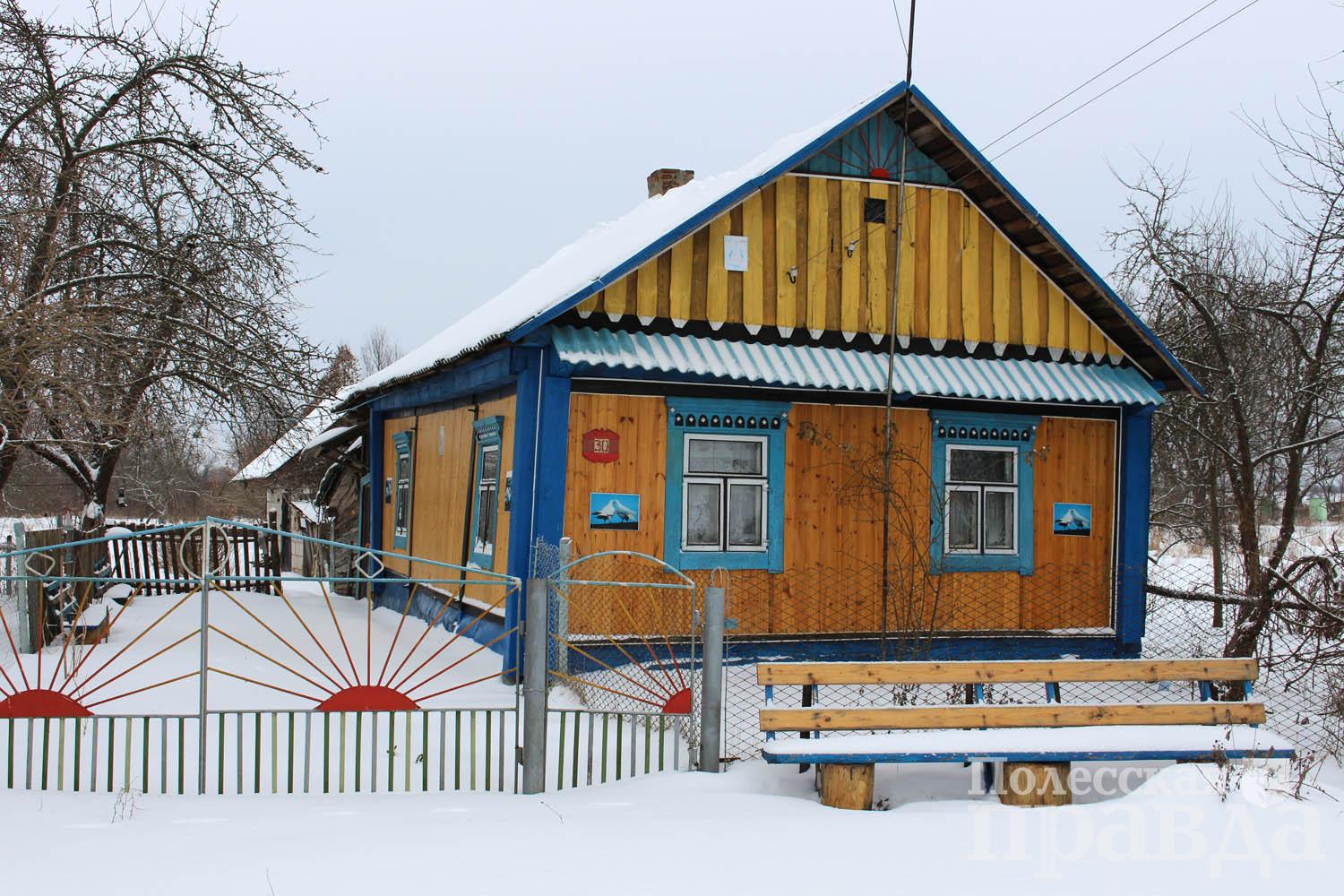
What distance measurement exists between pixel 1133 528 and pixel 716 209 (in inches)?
218

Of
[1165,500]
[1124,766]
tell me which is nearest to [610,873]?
[1124,766]

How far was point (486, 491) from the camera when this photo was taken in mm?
11812

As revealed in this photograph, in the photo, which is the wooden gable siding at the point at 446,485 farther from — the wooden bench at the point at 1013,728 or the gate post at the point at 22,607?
the wooden bench at the point at 1013,728

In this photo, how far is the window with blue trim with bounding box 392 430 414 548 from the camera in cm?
1545

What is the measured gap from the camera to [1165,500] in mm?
19172

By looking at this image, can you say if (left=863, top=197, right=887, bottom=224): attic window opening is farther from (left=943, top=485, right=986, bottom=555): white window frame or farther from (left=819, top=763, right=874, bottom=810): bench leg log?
(left=819, top=763, right=874, bottom=810): bench leg log

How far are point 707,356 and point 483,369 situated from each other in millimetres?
2501

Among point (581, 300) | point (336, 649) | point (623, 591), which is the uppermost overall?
point (581, 300)

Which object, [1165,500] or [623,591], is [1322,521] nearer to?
[1165,500]

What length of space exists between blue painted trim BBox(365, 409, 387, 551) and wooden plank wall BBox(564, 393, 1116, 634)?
7882 millimetres

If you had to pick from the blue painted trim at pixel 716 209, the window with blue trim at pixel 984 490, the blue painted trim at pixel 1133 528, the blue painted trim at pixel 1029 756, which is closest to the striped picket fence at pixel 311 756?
the blue painted trim at pixel 1029 756

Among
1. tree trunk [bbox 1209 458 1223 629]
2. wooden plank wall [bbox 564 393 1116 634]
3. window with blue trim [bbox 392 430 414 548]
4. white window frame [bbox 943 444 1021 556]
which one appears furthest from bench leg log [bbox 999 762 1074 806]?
window with blue trim [bbox 392 430 414 548]

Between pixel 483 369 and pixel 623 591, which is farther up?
pixel 483 369

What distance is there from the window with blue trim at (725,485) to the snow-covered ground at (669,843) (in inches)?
158
